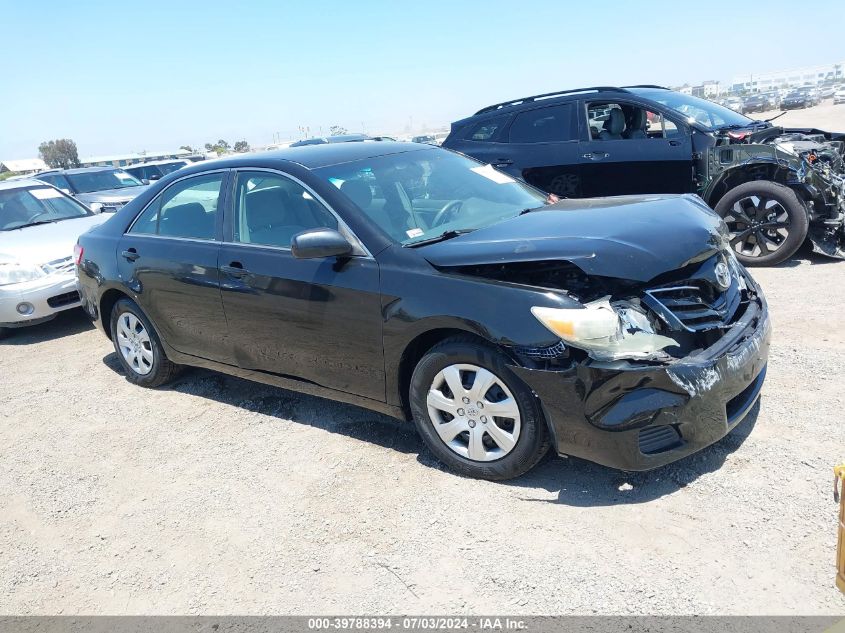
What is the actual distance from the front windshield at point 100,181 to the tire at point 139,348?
973 cm

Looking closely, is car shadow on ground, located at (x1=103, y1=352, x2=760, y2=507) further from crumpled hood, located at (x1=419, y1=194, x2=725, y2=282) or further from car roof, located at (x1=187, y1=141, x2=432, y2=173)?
car roof, located at (x1=187, y1=141, x2=432, y2=173)

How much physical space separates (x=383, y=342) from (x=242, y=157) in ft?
6.15

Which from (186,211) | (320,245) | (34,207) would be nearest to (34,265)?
(34,207)

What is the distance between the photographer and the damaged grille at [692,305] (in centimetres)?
311

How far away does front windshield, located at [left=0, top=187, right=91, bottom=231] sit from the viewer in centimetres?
814

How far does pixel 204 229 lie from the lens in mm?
4531

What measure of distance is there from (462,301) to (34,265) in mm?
5738

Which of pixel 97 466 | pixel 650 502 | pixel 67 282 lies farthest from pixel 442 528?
pixel 67 282

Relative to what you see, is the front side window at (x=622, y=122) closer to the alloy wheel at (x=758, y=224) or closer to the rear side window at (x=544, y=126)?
the rear side window at (x=544, y=126)

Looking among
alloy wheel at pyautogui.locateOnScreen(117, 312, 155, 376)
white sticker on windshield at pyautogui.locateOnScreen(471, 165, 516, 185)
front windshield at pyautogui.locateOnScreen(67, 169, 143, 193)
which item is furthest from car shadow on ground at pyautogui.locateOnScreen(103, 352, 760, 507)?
front windshield at pyautogui.locateOnScreen(67, 169, 143, 193)

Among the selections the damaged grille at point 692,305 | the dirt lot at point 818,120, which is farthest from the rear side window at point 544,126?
the dirt lot at point 818,120

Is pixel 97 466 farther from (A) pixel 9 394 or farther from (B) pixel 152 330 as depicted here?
(A) pixel 9 394

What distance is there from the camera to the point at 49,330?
7.58 m

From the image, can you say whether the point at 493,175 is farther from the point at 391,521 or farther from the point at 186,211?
the point at 391,521
